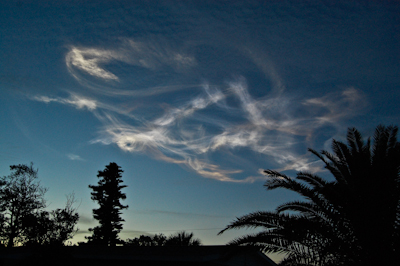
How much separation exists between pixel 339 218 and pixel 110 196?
36.1 meters

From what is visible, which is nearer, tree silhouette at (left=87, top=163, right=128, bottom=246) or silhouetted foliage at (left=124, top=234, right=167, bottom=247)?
tree silhouette at (left=87, top=163, right=128, bottom=246)

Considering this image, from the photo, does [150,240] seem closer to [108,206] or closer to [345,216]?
[108,206]

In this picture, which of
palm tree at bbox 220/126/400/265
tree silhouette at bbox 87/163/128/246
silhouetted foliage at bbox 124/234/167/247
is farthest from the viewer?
silhouetted foliage at bbox 124/234/167/247

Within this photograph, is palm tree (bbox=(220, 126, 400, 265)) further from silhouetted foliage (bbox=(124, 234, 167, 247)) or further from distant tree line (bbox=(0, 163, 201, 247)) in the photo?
silhouetted foliage (bbox=(124, 234, 167, 247))

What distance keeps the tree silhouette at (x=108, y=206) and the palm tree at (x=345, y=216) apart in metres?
33.8

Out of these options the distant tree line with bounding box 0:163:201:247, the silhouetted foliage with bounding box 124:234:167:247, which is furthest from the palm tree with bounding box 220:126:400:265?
the silhouetted foliage with bounding box 124:234:167:247

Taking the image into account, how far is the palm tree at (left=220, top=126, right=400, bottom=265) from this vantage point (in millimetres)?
8555

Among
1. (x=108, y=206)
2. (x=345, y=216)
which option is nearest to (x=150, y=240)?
(x=108, y=206)

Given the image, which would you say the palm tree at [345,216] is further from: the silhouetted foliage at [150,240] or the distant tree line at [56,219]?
the silhouetted foliage at [150,240]

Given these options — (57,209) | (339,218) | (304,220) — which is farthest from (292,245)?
(57,209)

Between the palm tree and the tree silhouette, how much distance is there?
3377 centimetres

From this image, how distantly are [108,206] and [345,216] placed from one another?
3623 centimetres

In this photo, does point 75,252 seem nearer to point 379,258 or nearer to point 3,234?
point 379,258

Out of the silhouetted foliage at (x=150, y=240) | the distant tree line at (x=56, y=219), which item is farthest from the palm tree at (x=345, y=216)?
the silhouetted foliage at (x=150, y=240)
